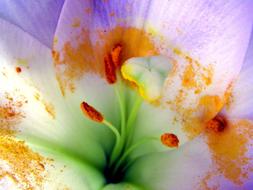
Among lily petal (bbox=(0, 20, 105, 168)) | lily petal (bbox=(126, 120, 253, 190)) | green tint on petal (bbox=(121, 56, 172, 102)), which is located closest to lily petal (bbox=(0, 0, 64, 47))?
lily petal (bbox=(0, 20, 105, 168))

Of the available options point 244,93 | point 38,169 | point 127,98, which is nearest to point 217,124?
point 244,93

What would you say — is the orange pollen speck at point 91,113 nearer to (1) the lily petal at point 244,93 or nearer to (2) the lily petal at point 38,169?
(2) the lily petal at point 38,169

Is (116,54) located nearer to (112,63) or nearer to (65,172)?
(112,63)

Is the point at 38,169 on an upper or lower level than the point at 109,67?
lower

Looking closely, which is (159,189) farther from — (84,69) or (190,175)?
(84,69)

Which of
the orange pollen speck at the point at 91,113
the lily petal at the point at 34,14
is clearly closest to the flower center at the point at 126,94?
the orange pollen speck at the point at 91,113

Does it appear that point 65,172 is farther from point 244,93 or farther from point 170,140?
point 244,93

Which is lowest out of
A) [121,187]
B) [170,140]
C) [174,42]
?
[121,187]
